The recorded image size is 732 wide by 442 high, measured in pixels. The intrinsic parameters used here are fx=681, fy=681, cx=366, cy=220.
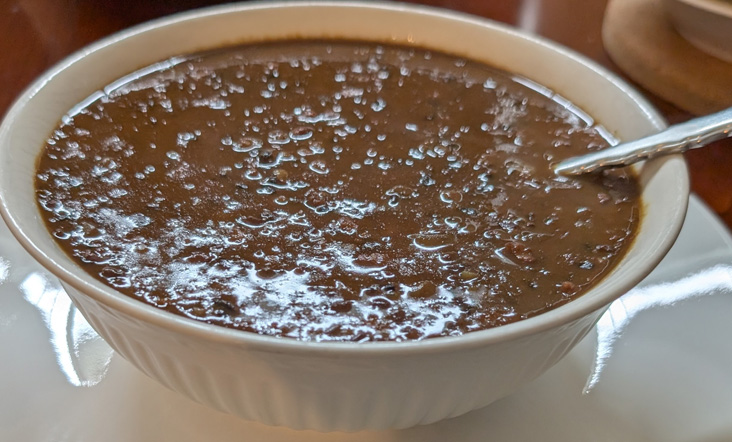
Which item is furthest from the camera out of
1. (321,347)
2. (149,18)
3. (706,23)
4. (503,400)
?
(149,18)

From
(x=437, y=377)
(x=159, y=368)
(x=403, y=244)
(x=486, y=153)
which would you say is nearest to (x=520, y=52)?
(x=486, y=153)

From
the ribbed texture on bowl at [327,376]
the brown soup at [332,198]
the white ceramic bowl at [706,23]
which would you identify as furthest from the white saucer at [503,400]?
the white ceramic bowl at [706,23]

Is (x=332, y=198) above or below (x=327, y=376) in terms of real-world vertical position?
above

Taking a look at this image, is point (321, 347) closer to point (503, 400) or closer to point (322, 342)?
point (322, 342)

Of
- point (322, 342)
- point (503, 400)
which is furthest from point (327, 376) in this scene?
point (503, 400)

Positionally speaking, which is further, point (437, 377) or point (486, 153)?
point (486, 153)

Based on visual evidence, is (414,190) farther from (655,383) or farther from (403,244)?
(655,383)
